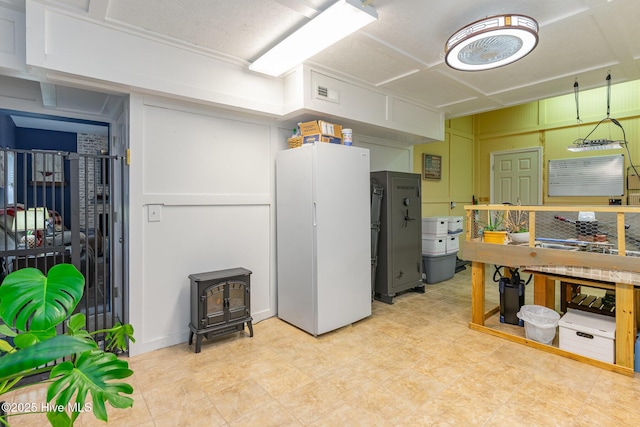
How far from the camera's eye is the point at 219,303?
115 inches

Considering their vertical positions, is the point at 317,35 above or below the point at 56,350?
above

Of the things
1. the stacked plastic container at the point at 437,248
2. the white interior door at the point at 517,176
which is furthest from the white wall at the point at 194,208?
the white interior door at the point at 517,176

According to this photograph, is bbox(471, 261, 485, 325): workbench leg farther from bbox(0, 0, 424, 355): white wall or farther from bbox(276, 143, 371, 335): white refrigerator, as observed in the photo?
bbox(0, 0, 424, 355): white wall

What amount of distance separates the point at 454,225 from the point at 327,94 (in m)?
3.13

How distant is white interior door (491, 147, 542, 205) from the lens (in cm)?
613

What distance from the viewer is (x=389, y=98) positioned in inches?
155

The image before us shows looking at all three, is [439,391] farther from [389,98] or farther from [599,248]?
[389,98]

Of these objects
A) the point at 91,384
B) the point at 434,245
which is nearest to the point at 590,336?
the point at 434,245

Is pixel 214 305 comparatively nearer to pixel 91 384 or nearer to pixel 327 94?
pixel 91 384

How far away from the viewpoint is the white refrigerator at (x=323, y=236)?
3.09 meters

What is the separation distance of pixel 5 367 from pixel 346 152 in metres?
2.81

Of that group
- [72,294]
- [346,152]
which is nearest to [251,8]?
[346,152]

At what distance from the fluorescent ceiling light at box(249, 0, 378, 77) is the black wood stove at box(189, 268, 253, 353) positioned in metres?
1.88

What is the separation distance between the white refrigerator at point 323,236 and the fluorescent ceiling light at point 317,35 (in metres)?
0.75
